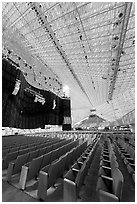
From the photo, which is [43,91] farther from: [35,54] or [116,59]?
[116,59]

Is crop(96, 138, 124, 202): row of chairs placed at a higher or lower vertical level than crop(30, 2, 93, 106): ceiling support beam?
lower

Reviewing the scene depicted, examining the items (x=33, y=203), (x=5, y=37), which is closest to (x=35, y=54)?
(x=5, y=37)

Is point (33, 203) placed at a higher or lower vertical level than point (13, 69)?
lower

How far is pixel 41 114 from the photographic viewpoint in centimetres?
1994

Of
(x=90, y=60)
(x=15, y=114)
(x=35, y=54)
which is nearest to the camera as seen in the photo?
(x=90, y=60)

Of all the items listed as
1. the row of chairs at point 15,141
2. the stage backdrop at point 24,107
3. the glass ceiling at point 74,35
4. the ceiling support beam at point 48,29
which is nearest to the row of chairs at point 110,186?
the row of chairs at point 15,141

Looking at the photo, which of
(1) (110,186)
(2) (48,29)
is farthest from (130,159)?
(2) (48,29)

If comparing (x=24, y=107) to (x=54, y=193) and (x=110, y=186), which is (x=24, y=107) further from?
(x=110, y=186)

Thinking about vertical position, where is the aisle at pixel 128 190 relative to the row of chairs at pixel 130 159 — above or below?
below

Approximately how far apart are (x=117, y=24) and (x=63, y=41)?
4.57 meters

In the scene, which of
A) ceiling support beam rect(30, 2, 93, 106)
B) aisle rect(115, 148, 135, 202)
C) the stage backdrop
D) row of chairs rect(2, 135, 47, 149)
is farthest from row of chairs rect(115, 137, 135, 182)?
the stage backdrop

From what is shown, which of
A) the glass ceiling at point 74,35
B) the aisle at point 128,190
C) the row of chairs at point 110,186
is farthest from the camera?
the glass ceiling at point 74,35

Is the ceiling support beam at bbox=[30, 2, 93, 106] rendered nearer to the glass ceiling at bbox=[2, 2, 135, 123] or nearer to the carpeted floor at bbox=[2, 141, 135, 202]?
the glass ceiling at bbox=[2, 2, 135, 123]

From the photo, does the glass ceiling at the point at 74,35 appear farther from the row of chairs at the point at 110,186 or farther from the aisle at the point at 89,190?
the aisle at the point at 89,190
